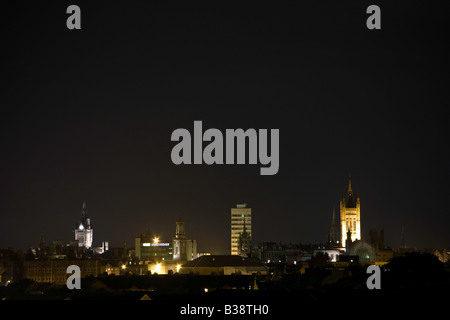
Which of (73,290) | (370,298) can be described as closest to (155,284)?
(73,290)

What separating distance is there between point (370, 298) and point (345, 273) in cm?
4710

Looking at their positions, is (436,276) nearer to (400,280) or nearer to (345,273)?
(400,280)

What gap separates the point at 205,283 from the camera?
107875 millimetres
